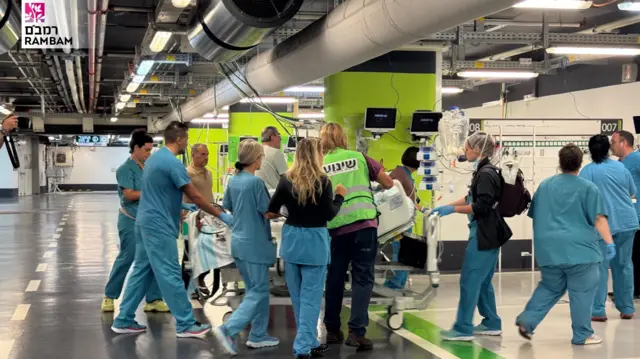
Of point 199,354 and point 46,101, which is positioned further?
point 46,101

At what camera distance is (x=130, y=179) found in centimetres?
621

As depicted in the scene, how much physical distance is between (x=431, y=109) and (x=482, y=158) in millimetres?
3768

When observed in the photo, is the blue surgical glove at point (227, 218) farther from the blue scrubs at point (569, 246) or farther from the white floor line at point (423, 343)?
the blue scrubs at point (569, 246)

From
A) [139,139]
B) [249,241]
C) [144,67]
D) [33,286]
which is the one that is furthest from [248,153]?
[144,67]

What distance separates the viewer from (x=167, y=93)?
15758 millimetres

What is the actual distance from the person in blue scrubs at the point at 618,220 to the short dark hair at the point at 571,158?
106 centimetres

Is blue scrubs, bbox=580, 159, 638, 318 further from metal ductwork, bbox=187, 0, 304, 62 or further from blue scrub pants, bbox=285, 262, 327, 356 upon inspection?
metal ductwork, bbox=187, 0, 304, 62

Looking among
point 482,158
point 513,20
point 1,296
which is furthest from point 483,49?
point 1,296

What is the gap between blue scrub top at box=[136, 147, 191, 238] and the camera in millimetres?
5301

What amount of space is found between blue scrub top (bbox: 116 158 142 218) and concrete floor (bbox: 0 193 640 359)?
3.28 feet

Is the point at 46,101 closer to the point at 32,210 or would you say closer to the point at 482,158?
the point at 32,210

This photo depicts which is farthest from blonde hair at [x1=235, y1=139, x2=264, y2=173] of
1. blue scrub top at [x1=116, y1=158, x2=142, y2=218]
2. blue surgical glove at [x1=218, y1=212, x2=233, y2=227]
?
blue scrub top at [x1=116, y1=158, x2=142, y2=218]

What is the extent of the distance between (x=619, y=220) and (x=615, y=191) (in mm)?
257

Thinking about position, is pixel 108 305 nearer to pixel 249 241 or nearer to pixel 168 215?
pixel 168 215
